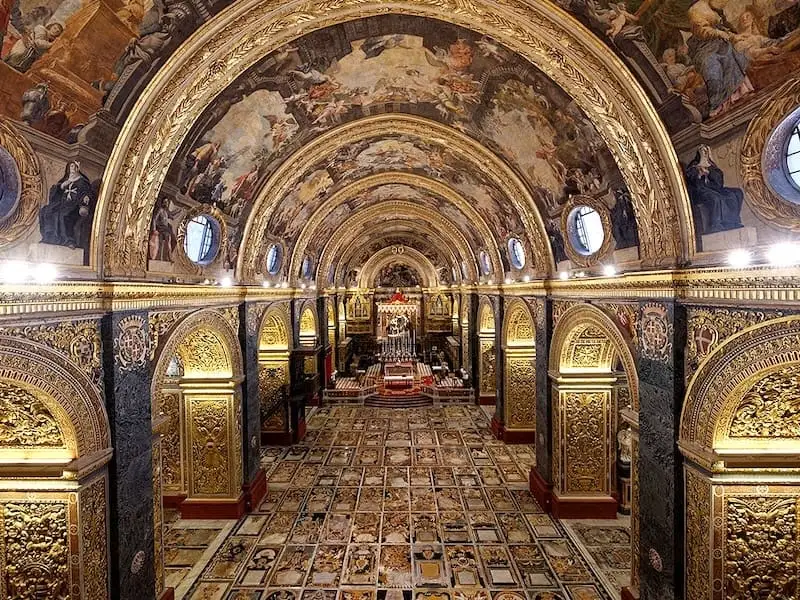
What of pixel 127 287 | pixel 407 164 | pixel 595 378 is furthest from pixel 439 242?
pixel 127 287

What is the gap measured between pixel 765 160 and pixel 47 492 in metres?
10.8

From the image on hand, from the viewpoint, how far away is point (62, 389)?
6.53 meters

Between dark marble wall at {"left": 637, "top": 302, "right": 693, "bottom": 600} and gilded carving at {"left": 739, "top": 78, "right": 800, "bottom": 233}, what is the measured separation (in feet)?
6.65

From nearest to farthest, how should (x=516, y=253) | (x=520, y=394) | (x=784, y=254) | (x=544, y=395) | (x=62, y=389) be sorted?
1. (x=784, y=254)
2. (x=62, y=389)
3. (x=544, y=395)
4. (x=516, y=253)
5. (x=520, y=394)

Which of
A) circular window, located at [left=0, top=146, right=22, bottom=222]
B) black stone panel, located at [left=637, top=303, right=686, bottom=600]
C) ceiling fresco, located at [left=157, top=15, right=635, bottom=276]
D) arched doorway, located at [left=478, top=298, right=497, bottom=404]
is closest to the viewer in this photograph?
circular window, located at [left=0, top=146, right=22, bottom=222]

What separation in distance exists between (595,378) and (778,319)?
676cm

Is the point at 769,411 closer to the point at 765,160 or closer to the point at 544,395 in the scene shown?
the point at 765,160

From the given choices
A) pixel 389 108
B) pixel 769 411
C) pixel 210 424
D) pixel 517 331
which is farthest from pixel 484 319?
pixel 769 411

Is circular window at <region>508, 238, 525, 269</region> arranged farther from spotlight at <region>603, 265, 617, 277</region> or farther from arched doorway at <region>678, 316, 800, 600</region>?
arched doorway at <region>678, 316, 800, 600</region>

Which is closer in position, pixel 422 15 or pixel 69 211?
pixel 69 211

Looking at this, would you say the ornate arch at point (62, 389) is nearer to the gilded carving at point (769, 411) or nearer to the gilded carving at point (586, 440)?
the gilded carving at point (769, 411)

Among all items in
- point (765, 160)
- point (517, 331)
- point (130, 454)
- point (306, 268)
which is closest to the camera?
point (765, 160)

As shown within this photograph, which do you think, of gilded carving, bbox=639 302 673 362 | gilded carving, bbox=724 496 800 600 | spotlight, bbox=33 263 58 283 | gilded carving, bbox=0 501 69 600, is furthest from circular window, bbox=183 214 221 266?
gilded carving, bbox=724 496 800 600

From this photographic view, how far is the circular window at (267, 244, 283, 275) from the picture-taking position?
1659 cm
